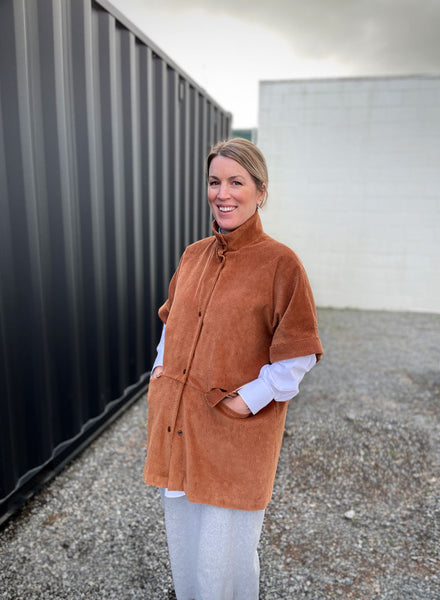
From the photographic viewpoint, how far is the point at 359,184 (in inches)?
302

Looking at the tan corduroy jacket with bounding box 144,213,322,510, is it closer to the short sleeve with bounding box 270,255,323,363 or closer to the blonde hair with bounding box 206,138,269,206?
the short sleeve with bounding box 270,255,323,363

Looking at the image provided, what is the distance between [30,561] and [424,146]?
322 inches

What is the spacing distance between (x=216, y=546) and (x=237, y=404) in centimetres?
50

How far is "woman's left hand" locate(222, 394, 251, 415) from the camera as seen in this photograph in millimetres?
1271

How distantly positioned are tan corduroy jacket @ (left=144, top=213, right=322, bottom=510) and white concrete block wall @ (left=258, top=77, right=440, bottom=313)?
665cm

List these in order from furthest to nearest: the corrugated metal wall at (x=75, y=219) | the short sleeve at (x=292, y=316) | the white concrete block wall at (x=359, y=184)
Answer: the white concrete block wall at (x=359, y=184) → the corrugated metal wall at (x=75, y=219) → the short sleeve at (x=292, y=316)

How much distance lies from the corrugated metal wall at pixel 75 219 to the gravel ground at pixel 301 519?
284mm

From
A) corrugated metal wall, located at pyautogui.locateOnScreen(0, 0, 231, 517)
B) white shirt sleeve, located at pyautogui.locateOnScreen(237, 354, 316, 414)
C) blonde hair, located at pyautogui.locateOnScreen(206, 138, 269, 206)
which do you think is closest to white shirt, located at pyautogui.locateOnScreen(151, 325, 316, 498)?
white shirt sleeve, located at pyautogui.locateOnScreen(237, 354, 316, 414)

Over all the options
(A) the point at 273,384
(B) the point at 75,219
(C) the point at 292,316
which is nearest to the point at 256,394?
(A) the point at 273,384

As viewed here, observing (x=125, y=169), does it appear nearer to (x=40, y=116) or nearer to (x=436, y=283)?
(x=40, y=116)

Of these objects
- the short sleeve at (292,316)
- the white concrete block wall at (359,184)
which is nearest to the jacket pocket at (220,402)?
the short sleeve at (292,316)

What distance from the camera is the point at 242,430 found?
130cm

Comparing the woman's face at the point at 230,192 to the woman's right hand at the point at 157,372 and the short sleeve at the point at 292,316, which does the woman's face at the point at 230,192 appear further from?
the woman's right hand at the point at 157,372

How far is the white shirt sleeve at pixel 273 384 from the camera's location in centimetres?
125
